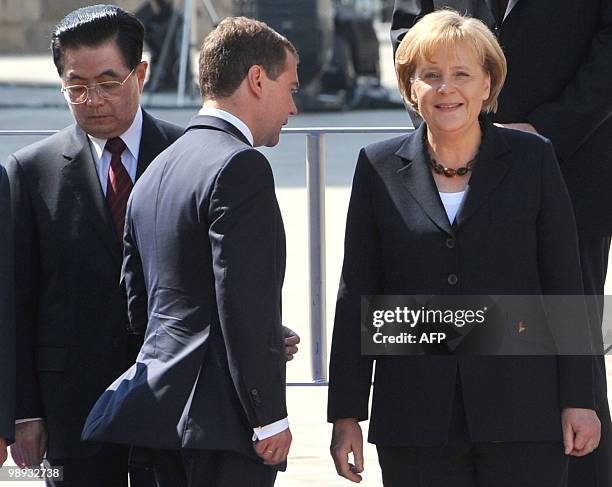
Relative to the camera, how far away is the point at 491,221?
3.64 metres

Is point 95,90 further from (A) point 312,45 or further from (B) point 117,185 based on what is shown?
(A) point 312,45

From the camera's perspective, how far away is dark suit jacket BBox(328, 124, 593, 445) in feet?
11.9

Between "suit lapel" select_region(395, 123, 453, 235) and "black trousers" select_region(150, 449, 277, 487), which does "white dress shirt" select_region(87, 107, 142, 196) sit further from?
"black trousers" select_region(150, 449, 277, 487)

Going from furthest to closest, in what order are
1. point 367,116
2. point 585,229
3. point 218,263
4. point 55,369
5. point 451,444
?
point 367,116, point 585,229, point 55,369, point 451,444, point 218,263

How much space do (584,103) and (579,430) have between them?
109cm

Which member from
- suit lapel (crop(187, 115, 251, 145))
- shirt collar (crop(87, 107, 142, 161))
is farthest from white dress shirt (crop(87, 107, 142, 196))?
suit lapel (crop(187, 115, 251, 145))

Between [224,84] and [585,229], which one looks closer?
[224,84]

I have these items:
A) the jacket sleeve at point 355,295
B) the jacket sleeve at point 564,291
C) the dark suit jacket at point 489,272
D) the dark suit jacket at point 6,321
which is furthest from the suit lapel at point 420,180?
the dark suit jacket at point 6,321

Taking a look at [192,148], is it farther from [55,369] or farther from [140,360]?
[55,369]

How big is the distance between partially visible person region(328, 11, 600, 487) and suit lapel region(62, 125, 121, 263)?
68cm

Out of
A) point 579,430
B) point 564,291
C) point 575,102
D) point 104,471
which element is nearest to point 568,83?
point 575,102

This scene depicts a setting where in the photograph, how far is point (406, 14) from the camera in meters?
4.50

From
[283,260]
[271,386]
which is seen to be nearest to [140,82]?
[283,260]

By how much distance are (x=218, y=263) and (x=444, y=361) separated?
0.69 metres
